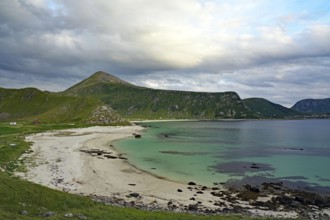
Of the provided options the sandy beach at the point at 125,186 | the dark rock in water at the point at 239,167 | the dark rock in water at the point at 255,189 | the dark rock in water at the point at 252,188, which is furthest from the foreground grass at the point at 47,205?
the dark rock in water at the point at 239,167

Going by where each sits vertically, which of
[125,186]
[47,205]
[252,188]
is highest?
[47,205]

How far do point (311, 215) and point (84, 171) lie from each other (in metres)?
39.1

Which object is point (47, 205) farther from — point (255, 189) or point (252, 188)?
point (252, 188)

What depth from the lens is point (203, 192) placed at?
46.9 m

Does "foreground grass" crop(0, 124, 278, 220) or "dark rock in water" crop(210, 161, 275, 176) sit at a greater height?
"foreground grass" crop(0, 124, 278, 220)

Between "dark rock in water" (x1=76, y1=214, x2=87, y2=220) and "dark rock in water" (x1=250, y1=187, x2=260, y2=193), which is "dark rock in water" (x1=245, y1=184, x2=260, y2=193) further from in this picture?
"dark rock in water" (x1=76, y1=214, x2=87, y2=220)

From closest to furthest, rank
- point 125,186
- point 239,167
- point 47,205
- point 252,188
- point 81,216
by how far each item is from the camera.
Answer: point 81,216 → point 47,205 → point 125,186 → point 252,188 → point 239,167

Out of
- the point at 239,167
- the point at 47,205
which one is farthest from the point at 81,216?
the point at 239,167

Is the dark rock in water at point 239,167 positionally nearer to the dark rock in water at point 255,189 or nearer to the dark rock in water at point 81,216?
the dark rock in water at point 255,189

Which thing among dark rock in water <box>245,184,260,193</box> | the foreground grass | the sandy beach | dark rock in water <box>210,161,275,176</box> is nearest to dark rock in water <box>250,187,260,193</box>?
dark rock in water <box>245,184,260,193</box>

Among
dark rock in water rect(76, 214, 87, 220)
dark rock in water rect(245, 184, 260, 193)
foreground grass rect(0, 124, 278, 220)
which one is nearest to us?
dark rock in water rect(76, 214, 87, 220)

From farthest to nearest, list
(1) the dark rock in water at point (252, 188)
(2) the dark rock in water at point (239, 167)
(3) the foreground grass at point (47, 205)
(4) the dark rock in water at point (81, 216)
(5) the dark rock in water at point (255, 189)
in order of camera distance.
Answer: (2) the dark rock in water at point (239, 167) < (1) the dark rock in water at point (252, 188) < (5) the dark rock in water at point (255, 189) < (3) the foreground grass at point (47, 205) < (4) the dark rock in water at point (81, 216)

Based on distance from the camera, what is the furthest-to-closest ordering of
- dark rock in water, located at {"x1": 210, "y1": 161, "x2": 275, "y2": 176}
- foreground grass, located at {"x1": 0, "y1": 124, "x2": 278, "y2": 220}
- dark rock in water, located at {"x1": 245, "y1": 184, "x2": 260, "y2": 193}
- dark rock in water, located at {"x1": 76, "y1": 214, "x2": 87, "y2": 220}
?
dark rock in water, located at {"x1": 210, "y1": 161, "x2": 275, "y2": 176} < dark rock in water, located at {"x1": 245, "y1": 184, "x2": 260, "y2": 193} < foreground grass, located at {"x1": 0, "y1": 124, "x2": 278, "y2": 220} < dark rock in water, located at {"x1": 76, "y1": 214, "x2": 87, "y2": 220}

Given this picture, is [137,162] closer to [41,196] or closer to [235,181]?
[235,181]
